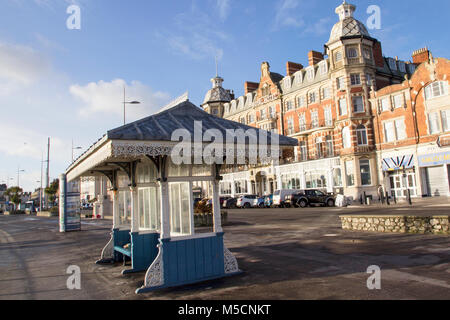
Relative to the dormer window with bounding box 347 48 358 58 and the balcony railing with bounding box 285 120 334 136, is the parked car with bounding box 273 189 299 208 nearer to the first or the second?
the balcony railing with bounding box 285 120 334 136

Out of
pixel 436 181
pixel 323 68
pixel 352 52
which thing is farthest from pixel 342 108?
pixel 436 181

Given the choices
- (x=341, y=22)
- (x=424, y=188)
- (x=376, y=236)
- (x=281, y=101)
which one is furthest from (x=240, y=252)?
(x=281, y=101)

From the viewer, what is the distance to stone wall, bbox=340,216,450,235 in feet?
36.7

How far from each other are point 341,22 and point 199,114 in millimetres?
35225

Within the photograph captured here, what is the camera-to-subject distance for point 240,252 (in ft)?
34.2

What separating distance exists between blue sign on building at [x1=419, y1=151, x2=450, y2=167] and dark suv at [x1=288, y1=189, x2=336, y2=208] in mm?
8714

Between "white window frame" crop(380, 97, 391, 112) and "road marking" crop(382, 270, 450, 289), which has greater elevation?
"white window frame" crop(380, 97, 391, 112)

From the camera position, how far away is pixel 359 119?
35812 mm

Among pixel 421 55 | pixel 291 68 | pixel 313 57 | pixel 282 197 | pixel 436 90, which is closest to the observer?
pixel 436 90

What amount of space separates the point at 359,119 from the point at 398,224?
25601mm

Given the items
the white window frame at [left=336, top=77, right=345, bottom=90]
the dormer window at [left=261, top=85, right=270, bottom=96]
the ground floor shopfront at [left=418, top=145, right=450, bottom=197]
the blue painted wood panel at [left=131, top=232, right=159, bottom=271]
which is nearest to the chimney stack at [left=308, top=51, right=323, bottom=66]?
the dormer window at [left=261, top=85, right=270, bottom=96]

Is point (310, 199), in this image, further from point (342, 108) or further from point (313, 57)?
point (313, 57)
